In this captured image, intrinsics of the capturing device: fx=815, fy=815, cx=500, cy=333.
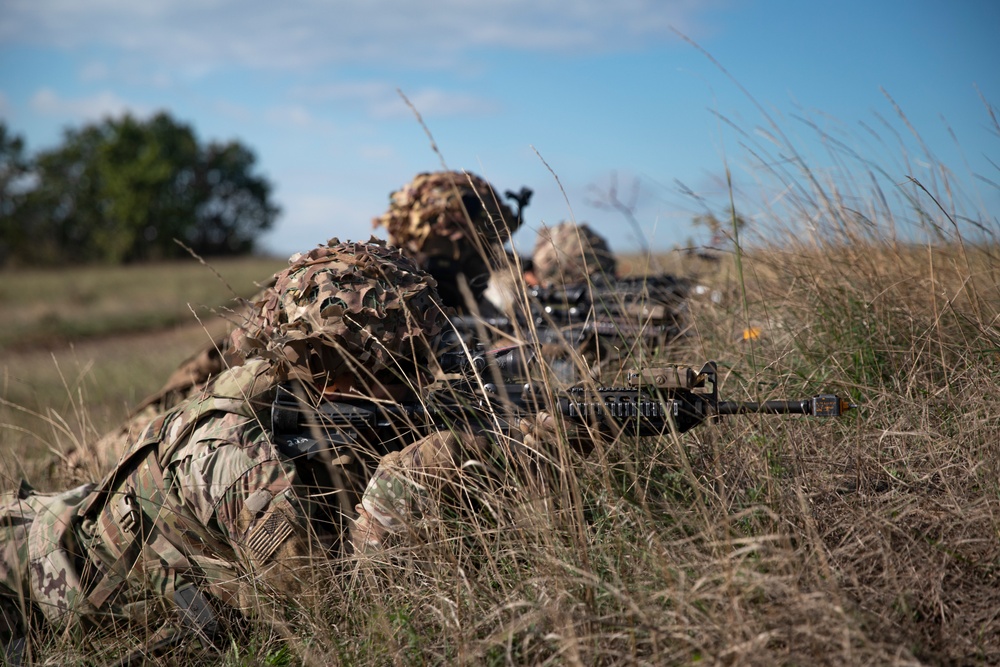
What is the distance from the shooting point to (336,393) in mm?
3064

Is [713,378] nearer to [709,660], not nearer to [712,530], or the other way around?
[712,530]

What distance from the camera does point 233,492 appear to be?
293 cm

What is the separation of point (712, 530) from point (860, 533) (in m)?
0.57

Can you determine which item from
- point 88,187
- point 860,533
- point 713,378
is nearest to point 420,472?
point 713,378

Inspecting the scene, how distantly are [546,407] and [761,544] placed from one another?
894 millimetres

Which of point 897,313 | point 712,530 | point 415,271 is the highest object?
point 415,271

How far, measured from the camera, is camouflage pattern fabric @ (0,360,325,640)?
288 cm

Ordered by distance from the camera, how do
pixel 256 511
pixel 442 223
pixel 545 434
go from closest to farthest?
pixel 545 434, pixel 256 511, pixel 442 223

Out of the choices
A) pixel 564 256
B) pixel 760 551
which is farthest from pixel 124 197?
pixel 760 551

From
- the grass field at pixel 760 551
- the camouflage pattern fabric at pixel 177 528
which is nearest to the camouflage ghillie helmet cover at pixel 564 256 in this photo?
the grass field at pixel 760 551

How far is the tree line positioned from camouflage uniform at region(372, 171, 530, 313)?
120ft

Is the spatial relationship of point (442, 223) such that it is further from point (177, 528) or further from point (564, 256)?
point (177, 528)

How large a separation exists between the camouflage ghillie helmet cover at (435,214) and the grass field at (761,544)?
221 centimetres

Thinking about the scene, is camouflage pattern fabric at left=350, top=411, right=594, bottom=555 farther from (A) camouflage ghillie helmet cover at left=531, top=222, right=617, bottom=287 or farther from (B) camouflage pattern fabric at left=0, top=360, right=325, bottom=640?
(A) camouflage ghillie helmet cover at left=531, top=222, right=617, bottom=287
